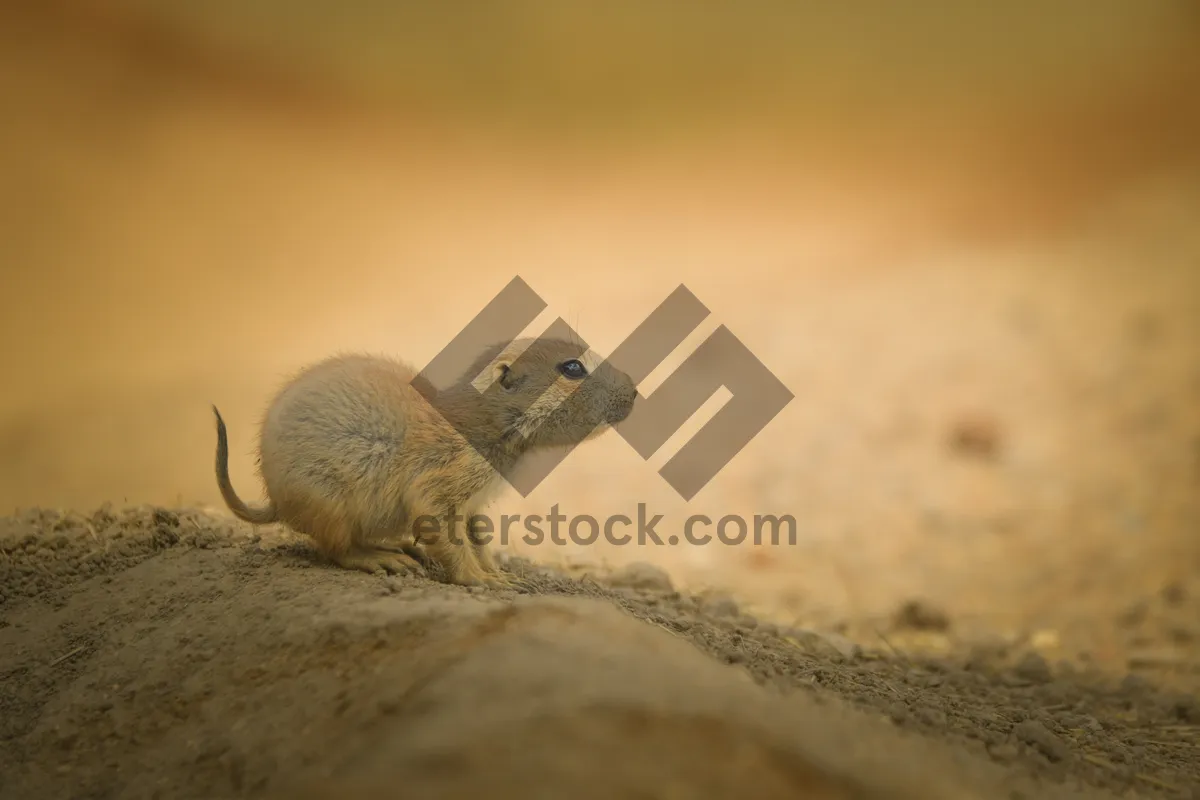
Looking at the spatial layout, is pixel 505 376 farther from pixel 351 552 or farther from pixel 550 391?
pixel 351 552

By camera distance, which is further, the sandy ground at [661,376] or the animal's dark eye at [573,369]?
the animal's dark eye at [573,369]

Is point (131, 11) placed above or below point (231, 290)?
above

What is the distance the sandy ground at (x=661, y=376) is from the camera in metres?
2.49

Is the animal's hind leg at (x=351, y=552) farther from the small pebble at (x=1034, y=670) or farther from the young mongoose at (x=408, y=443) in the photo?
the small pebble at (x=1034, y=670)

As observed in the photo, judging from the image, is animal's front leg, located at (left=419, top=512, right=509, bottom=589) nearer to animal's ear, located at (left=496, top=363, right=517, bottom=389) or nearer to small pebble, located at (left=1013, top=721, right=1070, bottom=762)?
animal's ear, located at (left=496, top=363, right=517, bottom=389)

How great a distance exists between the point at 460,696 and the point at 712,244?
5116 mm

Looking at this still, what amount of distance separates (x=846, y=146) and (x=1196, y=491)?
3.26 m

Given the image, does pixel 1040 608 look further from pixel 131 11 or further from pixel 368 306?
pixel 131 11

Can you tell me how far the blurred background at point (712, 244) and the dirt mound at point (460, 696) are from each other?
843mm

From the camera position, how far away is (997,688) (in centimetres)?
321

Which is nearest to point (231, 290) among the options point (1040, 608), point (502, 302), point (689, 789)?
point (502, 302)

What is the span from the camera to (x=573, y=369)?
10.6 feet

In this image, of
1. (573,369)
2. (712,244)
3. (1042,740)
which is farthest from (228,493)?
(712,244)

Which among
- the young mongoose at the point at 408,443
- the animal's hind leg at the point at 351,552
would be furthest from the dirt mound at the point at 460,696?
the young mongoose at the point at 408,443
